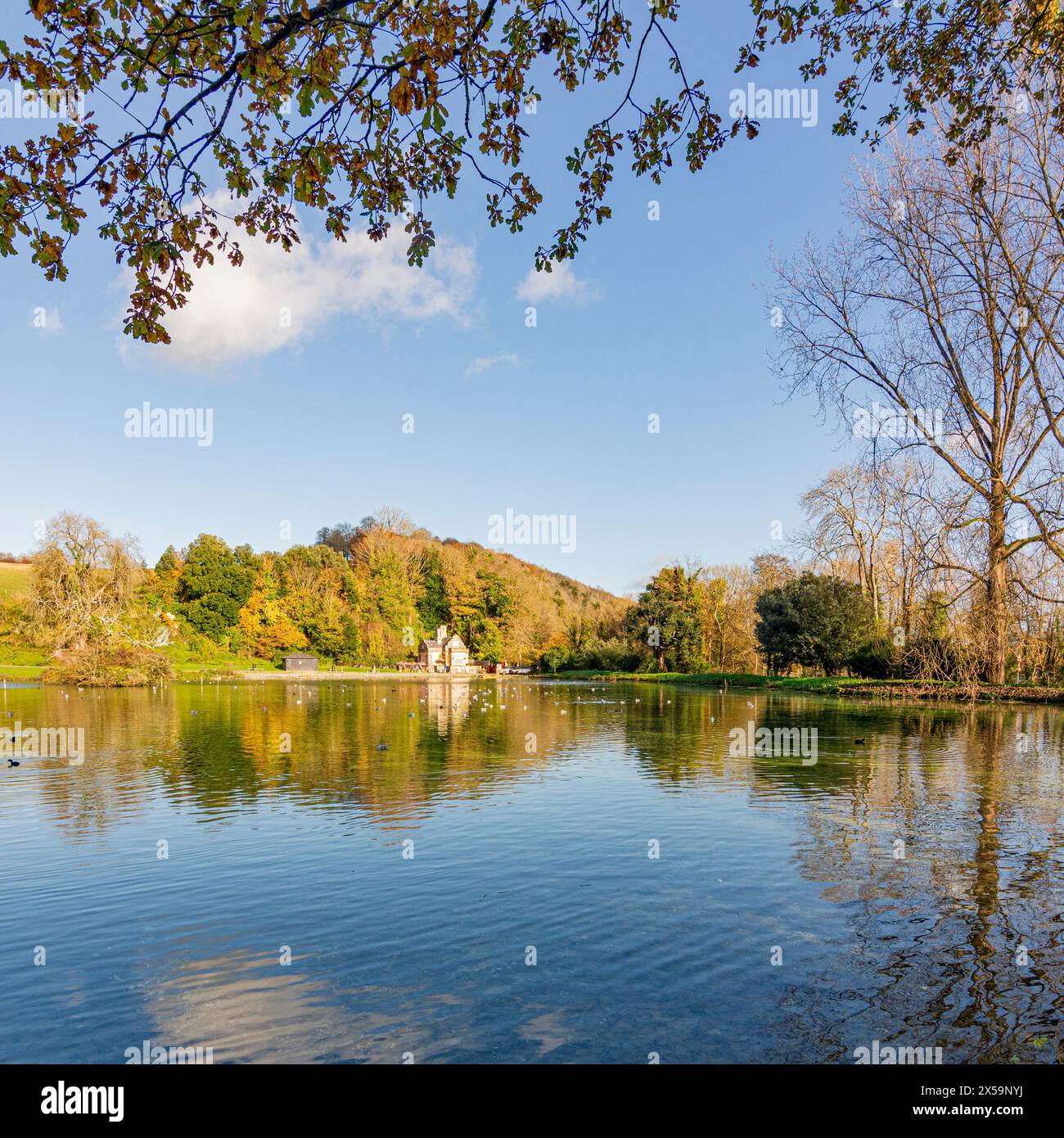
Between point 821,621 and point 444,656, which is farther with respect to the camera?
point 444,656

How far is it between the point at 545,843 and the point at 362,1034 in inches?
189

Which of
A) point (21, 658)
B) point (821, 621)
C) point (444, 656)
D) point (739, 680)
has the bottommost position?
point (739, 680)

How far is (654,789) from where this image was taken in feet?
41.8

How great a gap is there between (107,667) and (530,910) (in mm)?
41198

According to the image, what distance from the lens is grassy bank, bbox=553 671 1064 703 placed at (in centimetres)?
2825

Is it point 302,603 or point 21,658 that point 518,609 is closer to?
point 302,603

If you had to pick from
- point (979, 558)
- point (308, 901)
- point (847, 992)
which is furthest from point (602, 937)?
point (979, 558)

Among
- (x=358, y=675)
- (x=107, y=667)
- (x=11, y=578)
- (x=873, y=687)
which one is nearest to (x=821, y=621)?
(x=873, y=687)

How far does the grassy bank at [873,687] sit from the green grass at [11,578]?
4983cm

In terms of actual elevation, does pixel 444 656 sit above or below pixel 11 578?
below

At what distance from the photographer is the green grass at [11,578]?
193ft

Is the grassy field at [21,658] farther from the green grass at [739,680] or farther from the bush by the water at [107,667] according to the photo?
the green grass at [739,680]

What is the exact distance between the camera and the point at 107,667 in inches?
1591
